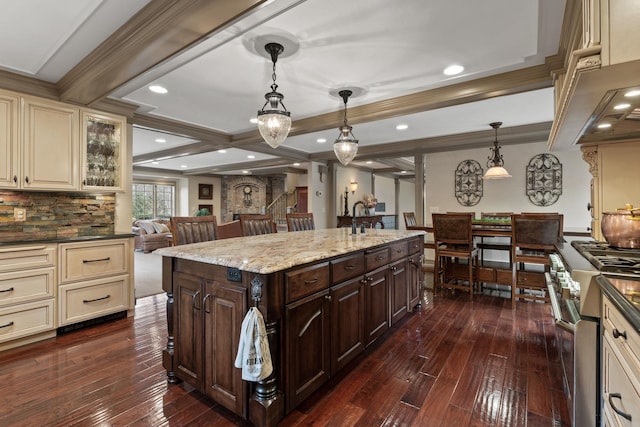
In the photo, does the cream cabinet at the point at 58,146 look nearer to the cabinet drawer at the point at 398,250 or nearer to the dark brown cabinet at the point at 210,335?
the dark brown cabinet at the point at 210,335

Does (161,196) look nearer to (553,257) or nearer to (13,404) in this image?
(13,404)

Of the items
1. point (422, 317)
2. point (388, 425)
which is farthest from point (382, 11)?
point (422, 317)

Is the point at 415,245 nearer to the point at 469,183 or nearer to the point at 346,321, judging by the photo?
the point at 346,321

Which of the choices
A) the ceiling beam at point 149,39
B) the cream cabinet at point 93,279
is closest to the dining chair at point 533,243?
the ceiling beam at point 149,39

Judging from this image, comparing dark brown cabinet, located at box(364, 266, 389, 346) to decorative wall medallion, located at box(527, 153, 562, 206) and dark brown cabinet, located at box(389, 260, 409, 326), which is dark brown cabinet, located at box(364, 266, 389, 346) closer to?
dark brown cabinet, located at box(389, 260, 409, 326)

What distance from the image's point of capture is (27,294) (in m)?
2.65

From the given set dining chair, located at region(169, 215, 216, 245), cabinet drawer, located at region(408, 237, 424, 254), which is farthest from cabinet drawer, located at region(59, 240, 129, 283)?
cabinet drawer, located at region(408, 237, 424, 254)

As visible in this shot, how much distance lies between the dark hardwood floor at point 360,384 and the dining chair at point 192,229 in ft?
3.15

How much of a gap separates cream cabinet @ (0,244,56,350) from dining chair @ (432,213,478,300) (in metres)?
4.31

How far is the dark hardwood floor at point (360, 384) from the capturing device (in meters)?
1.70

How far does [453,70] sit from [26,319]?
4.44 metres

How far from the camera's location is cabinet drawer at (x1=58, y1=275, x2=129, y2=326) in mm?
2863

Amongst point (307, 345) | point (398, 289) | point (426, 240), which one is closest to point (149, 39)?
point (307, 345)

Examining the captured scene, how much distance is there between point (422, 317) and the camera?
3.28 metres
